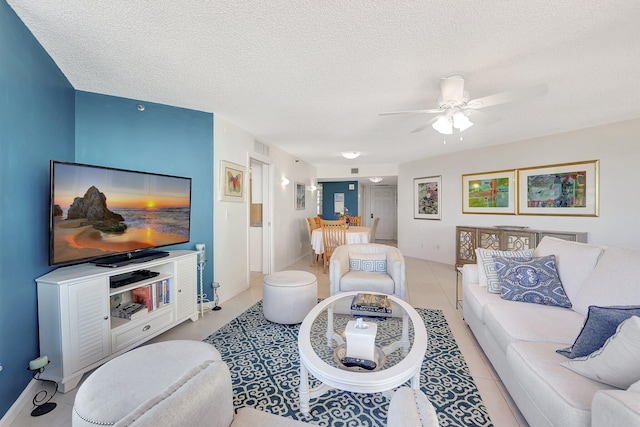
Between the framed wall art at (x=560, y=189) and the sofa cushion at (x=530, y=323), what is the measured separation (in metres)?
2.96

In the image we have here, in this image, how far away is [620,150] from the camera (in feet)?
11.6

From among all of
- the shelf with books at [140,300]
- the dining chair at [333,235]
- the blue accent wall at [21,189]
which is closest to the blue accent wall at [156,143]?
the blue accent wall at [21,189]

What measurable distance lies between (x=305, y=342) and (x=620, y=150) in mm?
4841

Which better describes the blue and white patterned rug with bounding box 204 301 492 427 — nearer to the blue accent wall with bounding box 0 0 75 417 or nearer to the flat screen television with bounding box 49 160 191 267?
the flat screen television with bounding box 49 160 191 267

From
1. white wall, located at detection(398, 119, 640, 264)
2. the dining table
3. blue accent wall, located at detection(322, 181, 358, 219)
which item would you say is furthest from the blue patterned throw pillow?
blue accent wall, located at detection(322, 181, 358, 219)

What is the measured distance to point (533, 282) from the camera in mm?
2115

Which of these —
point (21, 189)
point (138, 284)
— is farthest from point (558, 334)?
point (21, 189)

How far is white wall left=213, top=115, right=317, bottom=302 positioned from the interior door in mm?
5096

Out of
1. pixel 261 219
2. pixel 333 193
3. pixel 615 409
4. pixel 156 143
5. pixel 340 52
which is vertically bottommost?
pixel 615 409

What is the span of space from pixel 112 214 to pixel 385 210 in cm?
862

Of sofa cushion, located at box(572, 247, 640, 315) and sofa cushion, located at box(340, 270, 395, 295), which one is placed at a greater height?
sofa cushion, located at box(572, 247, 640, 315)

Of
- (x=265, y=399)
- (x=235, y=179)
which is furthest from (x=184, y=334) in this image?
(x=235, y=179)

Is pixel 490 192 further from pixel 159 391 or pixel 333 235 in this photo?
pixel 159 391

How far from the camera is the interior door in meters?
9.58
